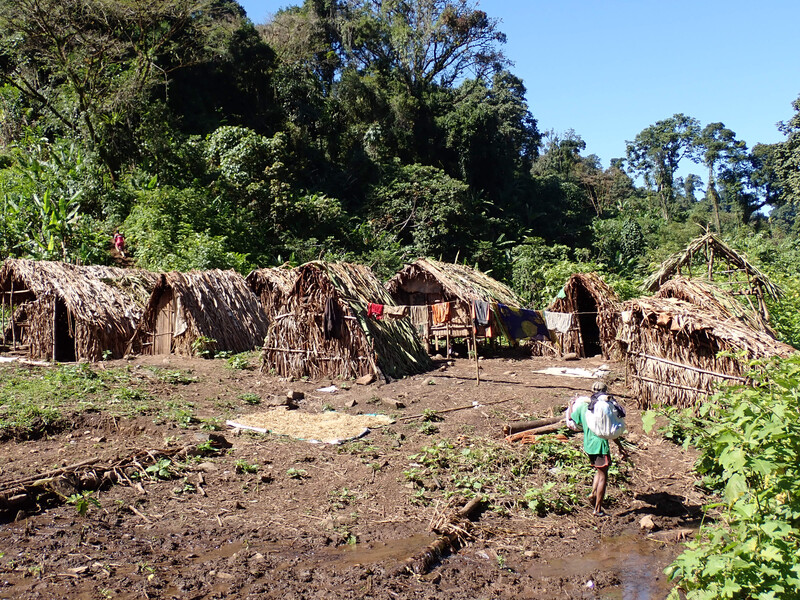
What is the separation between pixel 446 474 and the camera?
22.8ft

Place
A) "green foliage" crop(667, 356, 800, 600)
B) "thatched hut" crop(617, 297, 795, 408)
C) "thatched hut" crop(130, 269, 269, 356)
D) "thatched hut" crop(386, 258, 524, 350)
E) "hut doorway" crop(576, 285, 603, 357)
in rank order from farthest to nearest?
"hut doorway" crop(576, 285, 603, 357)
"thatched hut" crop(386, 258, 524, 350)
"thatched hut" crop(130, 269, 269, 356)
"thatched hut" crop(617, 297, 795, 408)
"green foliage" crop(667, 356, 800, 600)

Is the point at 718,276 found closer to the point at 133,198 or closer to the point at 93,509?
the point at 93,509

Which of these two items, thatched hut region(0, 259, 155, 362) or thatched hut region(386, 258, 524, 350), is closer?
thatched hut region(0, 259, 155, 362)

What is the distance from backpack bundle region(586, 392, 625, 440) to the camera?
6.07m

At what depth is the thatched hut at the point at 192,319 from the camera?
13.7 meters

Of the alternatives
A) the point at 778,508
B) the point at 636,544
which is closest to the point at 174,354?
the point at 636,544

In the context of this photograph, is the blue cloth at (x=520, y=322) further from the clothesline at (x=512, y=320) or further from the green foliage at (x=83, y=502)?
the green foliage at (x=83, y=502)

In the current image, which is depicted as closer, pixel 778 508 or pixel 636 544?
pixel 778 508

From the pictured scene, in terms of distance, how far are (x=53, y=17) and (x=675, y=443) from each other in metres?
21.8

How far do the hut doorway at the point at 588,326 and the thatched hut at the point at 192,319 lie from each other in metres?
7.64

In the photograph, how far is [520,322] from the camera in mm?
14227

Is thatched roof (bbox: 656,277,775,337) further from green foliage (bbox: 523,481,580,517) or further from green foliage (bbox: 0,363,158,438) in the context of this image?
green foliage (bbox: 0,363,158,438)

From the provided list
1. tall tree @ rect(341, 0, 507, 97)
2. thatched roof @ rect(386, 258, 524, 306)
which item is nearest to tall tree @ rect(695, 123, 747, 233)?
tall tree @ rect(341, 0, 507, 97)

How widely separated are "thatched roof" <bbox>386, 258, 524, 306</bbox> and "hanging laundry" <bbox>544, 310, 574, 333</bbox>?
112 centimetres
